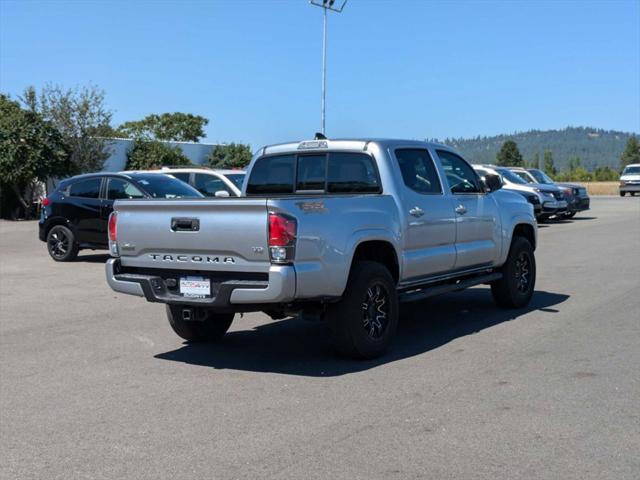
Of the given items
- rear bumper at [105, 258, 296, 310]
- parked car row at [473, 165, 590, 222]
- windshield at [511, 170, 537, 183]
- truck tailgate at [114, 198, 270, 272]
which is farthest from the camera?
windshield at [511, 170, 537, 183]

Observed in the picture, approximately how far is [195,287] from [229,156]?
41483mm

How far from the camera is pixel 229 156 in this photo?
47719 millimetres

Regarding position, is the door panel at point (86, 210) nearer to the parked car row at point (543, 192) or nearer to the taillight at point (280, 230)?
the taillight at point (280, 230)

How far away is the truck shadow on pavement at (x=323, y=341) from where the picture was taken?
23.4ft

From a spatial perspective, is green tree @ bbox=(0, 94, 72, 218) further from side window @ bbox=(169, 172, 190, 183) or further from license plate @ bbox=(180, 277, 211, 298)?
license plate @ bbox=(180, 277, 211, 298)

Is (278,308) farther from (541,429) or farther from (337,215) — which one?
(541,429)

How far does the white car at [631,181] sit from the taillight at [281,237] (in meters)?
47.0

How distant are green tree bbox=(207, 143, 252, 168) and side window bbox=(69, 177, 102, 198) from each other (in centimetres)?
3088

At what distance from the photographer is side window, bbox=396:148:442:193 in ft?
26.7

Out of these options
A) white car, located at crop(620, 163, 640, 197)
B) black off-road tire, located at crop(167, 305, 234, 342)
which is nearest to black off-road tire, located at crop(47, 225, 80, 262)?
black off-road tire, located at crop(167, 305, 234, 342)

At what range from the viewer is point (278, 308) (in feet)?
22.3

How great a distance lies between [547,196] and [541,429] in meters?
21.0

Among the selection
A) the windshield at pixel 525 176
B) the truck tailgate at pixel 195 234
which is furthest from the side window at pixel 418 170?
the windshield at pixel 525 176

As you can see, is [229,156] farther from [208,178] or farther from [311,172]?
[311,172]
